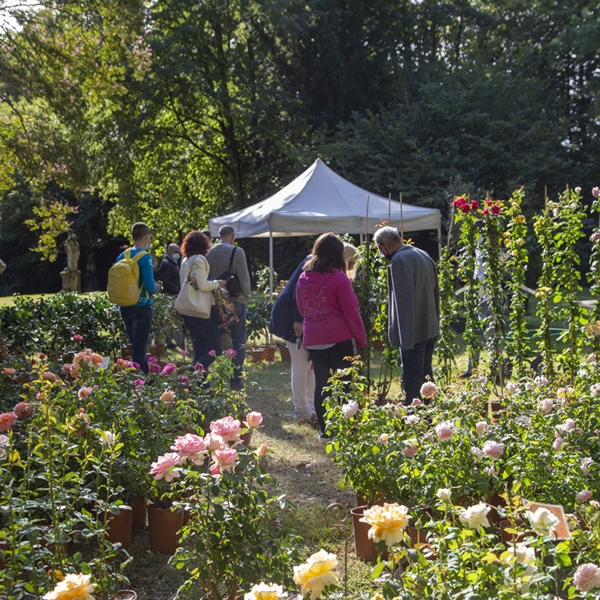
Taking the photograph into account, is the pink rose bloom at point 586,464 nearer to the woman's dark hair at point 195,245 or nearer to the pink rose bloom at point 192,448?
the pink rose bloom at point 192,448

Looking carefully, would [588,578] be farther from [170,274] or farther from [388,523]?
[170,274]

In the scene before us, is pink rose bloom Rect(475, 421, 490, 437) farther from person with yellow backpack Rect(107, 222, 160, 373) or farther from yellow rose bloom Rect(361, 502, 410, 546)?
person with yellow backpack Rect(107, 222, 160, 373)

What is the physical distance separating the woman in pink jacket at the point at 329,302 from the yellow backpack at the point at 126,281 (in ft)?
7.39

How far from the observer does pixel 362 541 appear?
139 inches

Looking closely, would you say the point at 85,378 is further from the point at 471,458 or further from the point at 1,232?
the point at 1,232

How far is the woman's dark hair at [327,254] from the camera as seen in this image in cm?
543

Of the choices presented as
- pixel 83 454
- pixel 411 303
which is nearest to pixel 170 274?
pixel 411 303

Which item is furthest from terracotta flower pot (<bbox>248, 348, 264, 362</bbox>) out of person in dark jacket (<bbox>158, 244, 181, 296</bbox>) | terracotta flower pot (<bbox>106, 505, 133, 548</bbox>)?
terracotta flower pot (<bbox>106, 505, 133, 548</bbox>)

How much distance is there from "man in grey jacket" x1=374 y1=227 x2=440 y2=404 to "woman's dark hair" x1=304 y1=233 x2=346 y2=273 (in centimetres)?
32

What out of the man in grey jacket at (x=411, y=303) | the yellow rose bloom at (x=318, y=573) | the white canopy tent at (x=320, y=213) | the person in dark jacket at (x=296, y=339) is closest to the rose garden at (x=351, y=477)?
the yellow rose bloom at (x=318, y=573)

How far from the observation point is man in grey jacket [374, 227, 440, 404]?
5406mm

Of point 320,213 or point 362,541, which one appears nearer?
point 362,541

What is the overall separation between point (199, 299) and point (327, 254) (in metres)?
1.74

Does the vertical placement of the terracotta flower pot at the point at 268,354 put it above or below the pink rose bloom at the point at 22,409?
below
